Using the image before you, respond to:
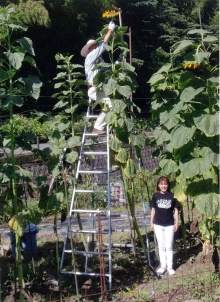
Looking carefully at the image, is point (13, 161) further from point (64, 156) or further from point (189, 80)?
point (189, 80)

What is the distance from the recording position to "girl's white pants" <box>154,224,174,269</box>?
17.3 feet

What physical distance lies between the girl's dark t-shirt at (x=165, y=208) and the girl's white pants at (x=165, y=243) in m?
0.06

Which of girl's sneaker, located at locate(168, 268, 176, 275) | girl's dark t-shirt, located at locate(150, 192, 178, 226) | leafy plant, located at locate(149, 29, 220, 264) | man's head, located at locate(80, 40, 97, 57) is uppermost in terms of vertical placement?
man's head, located at locate(80, 40, 97, 57)

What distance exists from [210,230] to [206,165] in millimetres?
744

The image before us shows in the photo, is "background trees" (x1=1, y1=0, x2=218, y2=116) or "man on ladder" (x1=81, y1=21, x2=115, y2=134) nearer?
"man on ladder" (x1=81, y1=21, x2=115, y2=134)

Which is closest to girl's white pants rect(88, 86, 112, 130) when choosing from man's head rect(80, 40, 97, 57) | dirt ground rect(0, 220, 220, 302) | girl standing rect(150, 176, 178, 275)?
man's head rect(80, 40, 97, 57)

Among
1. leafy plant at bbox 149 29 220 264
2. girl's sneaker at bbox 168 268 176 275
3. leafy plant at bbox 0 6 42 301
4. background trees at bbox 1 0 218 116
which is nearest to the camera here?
leafy plant at bbox 0 6 42 301

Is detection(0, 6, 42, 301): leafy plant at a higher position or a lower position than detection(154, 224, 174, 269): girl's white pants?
higher

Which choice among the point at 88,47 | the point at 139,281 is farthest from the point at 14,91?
the point at 139,281

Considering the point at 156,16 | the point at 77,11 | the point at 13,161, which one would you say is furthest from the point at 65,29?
the point at 13,161

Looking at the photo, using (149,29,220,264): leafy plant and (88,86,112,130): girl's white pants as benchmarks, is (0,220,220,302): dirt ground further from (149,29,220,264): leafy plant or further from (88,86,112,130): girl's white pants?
(88,86,112,130): girl's white pants

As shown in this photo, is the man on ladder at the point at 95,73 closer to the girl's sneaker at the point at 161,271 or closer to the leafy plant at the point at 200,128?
the leafy plant at the point at 200,128

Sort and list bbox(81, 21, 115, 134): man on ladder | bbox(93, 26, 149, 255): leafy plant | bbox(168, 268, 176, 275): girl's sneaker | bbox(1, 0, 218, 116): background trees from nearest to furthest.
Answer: bbox(93, 26, 149, 255): leafy plant → bbox(168, 268, 176, 275): girl's sneaker → bbox(81, 21, 115, 134): man on ladder → bbox(1, 0, 218, 116): background trees

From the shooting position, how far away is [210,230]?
4.76 meters
